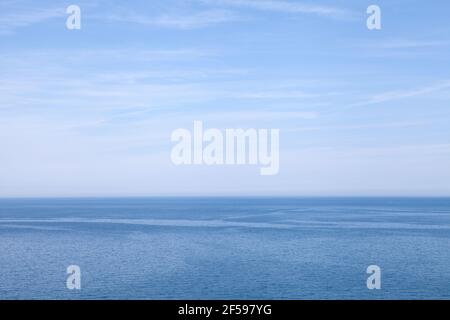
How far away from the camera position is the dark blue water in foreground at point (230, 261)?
20672 millimetres

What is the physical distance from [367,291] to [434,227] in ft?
82.6

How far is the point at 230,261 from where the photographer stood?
26500mm

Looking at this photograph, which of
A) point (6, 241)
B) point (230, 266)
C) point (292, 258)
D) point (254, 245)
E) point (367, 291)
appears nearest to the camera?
point (367, 291)

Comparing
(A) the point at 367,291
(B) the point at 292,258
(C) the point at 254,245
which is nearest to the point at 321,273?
(A) the point at 367,291

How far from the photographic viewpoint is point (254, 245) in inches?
1240

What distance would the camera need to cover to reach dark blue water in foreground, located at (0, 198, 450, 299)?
20.7 metres

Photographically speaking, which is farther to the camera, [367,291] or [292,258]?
[292,258]
